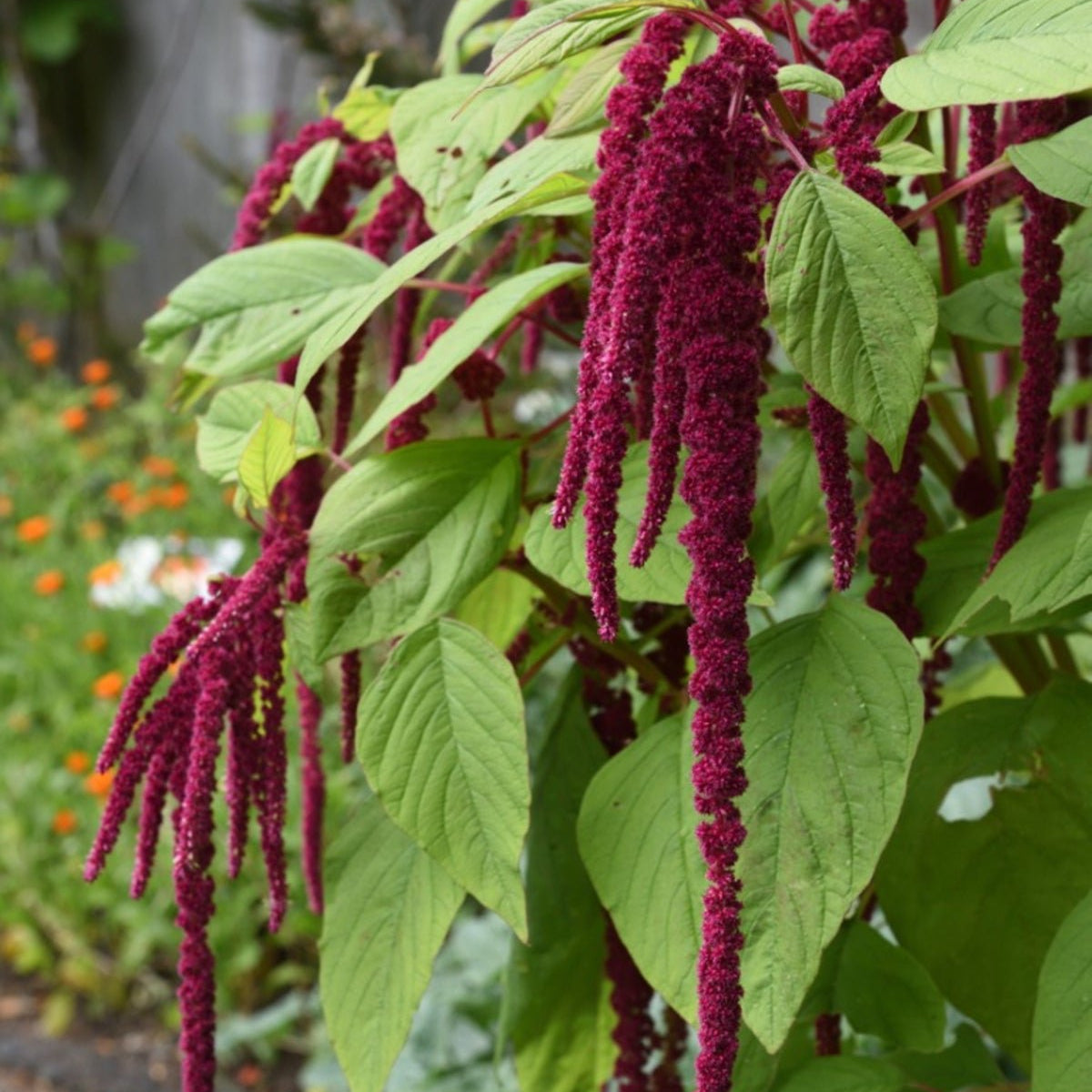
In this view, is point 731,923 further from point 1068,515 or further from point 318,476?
point 318,476

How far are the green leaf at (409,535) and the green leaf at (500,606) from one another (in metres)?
0.18

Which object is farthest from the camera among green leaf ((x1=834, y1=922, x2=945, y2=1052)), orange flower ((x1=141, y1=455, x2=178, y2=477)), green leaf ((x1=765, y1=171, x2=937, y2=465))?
orange flower ((x1=141, y1=455, x2=178, y2=477))

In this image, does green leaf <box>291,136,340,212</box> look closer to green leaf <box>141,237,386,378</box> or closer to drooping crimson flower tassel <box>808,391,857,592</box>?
green leaf <box>141,237,386,378</box>

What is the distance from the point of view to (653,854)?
0.67 metres

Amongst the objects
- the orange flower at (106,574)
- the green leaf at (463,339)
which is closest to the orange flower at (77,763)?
the orange flower at (106,574)

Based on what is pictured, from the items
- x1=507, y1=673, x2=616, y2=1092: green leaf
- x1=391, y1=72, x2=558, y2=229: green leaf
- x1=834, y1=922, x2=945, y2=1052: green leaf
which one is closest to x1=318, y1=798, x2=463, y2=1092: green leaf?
x1=507, y1=673, x2=616, y2=1092: green leaf

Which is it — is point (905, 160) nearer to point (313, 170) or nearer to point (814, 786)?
point (814, 786)

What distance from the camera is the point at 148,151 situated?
19.0 feet

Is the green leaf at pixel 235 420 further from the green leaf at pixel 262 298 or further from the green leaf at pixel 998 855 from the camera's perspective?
the green leaf at pixel 998 855

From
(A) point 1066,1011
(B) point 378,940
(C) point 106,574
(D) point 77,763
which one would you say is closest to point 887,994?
(A) point 1066,1011

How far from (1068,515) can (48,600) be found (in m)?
2.84

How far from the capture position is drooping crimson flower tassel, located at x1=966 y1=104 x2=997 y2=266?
671 mm

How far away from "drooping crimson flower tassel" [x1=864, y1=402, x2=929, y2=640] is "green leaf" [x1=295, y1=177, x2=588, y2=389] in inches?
7.4

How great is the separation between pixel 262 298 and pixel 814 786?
42 centimetres
